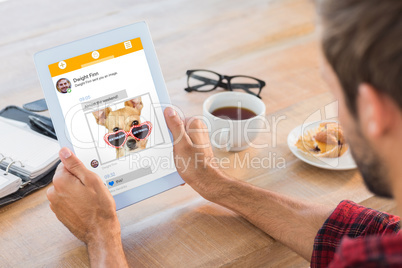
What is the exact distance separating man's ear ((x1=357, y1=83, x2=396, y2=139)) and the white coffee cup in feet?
1.66

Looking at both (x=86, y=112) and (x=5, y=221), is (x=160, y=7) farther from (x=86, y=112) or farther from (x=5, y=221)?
(x=5, y=221)

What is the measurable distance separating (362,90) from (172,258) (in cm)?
48

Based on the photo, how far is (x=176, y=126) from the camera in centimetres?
102

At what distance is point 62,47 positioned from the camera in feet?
3.13

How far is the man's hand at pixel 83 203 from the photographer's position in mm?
932

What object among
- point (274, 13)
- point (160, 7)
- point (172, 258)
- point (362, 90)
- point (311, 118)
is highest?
point (160, 7)

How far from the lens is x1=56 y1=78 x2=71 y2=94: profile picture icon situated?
3.14ft

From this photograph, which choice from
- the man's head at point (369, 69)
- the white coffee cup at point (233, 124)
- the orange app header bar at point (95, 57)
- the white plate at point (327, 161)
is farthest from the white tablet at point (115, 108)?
the man's head at point (369, 69)

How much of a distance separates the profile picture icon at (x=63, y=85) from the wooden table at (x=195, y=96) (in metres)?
0.24

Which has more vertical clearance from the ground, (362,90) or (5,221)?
(362,90)

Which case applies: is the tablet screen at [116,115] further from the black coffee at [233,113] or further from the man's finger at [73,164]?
the black coffee at [233,113]

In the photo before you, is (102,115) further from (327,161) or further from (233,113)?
(327,161)

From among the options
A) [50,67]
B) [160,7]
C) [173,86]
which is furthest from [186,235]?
[160,7]

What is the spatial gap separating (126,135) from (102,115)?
0.06m
